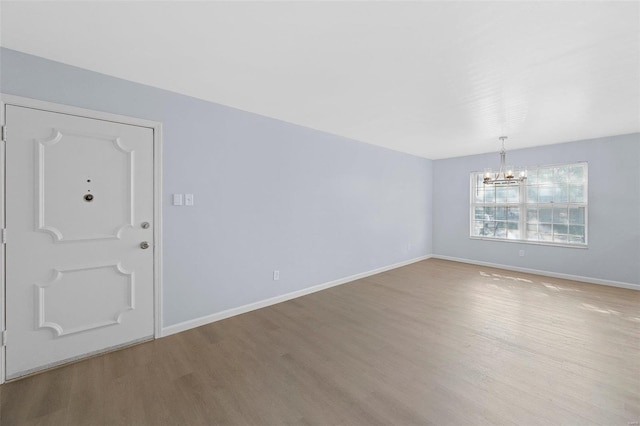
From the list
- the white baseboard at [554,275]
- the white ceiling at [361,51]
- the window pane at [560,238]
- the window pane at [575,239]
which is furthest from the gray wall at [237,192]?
the window pane at [575,239]

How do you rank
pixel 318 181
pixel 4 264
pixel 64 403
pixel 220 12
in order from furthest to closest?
1. pixel 318 181
2. pixel 4 264
3. pixel 64 403
4. pixel 220 12

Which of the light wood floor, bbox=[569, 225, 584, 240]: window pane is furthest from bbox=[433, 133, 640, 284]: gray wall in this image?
the light wood floor

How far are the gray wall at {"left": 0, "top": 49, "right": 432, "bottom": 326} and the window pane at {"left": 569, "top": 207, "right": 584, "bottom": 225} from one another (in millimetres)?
3773

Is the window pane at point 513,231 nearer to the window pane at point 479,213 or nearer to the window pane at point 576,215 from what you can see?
the window pane at point 479,213

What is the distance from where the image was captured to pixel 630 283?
4.36 meters

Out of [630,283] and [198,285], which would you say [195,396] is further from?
[630,283]

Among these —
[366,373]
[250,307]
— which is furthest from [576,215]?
[250,307]

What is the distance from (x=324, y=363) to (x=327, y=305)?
4.36ft

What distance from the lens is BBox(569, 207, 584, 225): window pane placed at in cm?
486

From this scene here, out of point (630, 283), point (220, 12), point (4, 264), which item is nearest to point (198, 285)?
point (4, 264)

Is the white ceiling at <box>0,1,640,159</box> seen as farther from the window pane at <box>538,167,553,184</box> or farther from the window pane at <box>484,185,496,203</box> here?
the window pane at <box>484,185,496,203</box>

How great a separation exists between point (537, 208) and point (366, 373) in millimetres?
5400

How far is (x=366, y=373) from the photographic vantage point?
7.01 ft

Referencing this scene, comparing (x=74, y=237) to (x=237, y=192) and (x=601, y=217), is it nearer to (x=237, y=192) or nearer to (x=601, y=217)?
(x=237, y=192)
